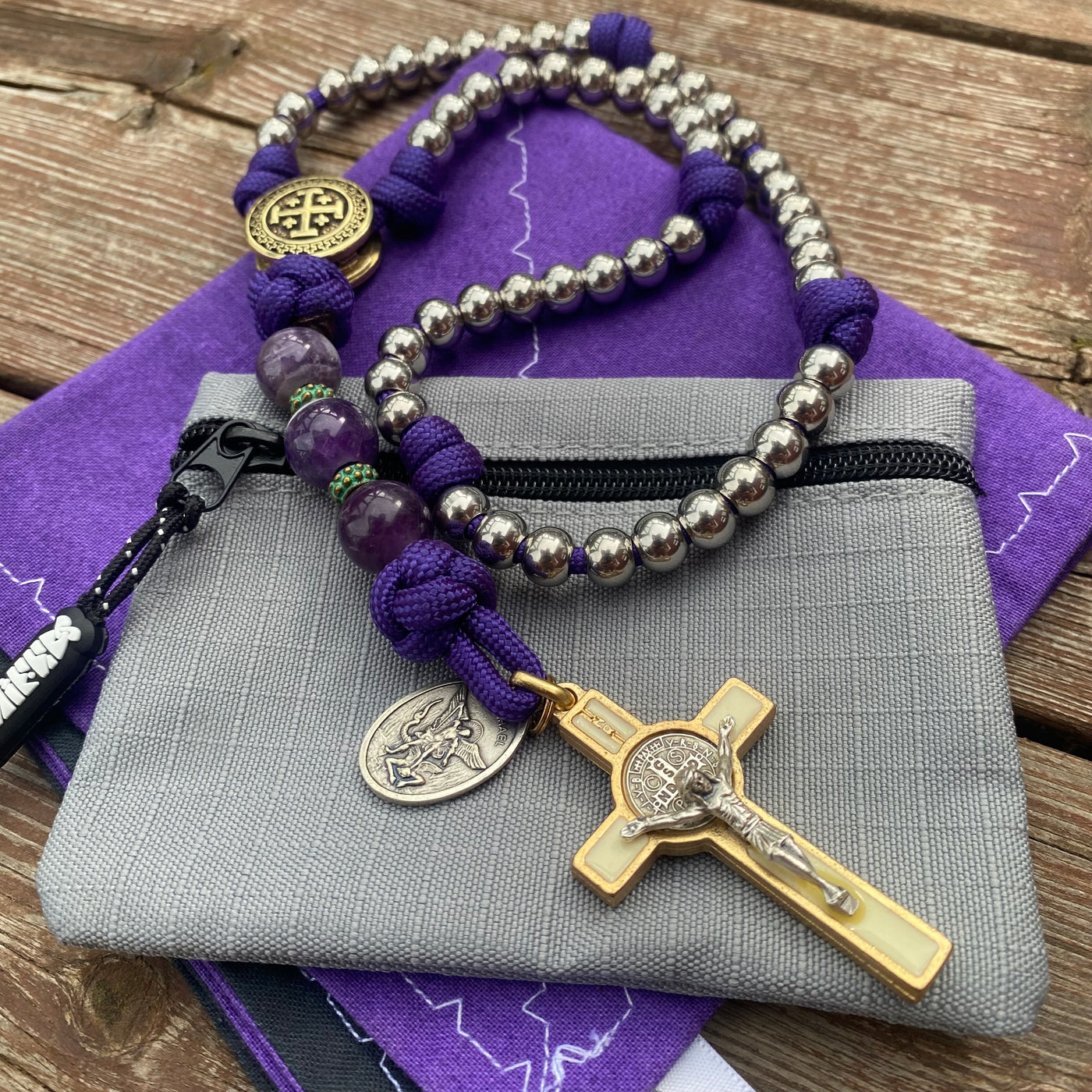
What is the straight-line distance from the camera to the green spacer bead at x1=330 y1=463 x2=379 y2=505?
0.99 meters

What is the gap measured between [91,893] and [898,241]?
3.58 feet

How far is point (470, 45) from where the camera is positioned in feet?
4.75

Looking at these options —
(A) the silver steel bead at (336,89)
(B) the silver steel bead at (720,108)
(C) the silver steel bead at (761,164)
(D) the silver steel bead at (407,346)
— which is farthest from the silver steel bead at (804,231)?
(A) the silver steel bead at (336,89)

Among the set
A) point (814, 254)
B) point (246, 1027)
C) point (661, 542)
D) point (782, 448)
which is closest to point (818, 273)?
point (814, 254)

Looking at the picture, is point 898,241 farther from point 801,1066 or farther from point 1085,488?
point 801,1066

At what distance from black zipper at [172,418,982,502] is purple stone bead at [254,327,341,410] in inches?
2.1

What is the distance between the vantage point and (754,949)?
78 centimetres

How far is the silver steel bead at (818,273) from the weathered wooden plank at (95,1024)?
891 mm

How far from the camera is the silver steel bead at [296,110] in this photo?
4.55 ft

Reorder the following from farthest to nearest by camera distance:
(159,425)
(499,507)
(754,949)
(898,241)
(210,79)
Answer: (210,79), (898,241), (159,425), (499,507), (754,949)

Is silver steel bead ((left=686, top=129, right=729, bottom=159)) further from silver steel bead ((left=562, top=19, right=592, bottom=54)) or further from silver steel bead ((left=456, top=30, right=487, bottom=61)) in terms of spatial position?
silver steel bead ((left=456, top=30, right=487, bottom=61))

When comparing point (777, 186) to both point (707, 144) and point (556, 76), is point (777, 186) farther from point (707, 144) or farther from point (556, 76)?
point (556, 76)

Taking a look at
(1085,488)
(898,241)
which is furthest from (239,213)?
(1085,488)

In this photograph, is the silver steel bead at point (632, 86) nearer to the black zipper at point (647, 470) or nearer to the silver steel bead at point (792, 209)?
the silver steel bead at point (792, 209)
